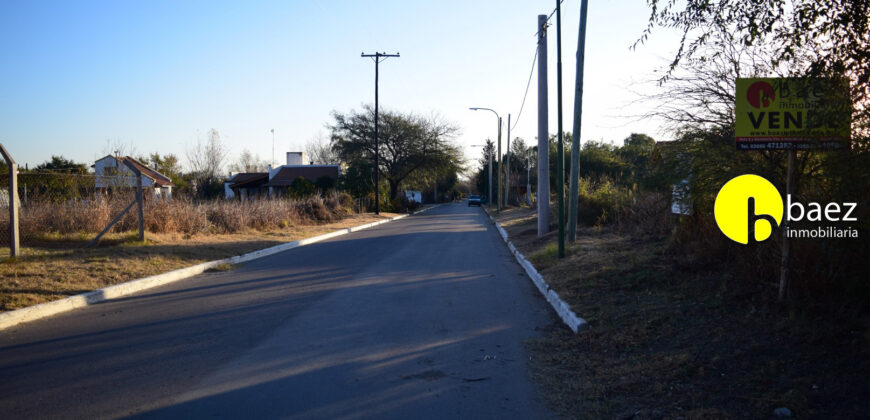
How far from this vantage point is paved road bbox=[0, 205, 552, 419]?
478cm

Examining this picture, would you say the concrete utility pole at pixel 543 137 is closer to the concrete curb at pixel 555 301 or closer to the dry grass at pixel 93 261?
the concrete curb at pixel 555 301

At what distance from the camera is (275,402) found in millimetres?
4789

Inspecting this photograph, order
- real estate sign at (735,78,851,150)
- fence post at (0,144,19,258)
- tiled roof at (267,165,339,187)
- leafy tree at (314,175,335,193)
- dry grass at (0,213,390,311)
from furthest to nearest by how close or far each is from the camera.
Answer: tiled roof at (267,165,339,187) → leafy tree at (314,175,335,193) → fence post at (0,144,19,258) → dry grass at (0,213,390,311) → real estate sign at (735,78,851,150)

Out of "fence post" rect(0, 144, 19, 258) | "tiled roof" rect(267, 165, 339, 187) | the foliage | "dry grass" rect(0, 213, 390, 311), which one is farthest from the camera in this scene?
"tiled roof" rect(267, 165, 339, 187)

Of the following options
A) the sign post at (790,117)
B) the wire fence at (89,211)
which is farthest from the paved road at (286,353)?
the wire fence at (89,211)

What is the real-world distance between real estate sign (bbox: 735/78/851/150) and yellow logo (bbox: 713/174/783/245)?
838mm

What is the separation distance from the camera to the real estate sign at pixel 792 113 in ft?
18.4

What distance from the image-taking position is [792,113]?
611cm

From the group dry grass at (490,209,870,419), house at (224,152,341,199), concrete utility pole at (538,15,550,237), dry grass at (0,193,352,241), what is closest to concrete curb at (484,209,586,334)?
dry grass at (490,209,870,419)

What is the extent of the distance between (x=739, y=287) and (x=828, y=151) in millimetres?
1760

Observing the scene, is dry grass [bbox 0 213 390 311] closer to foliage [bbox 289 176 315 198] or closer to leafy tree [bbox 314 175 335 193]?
foliage [bbox 289 176 315 198]

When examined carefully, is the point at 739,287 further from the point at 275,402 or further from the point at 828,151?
the point at 275,402

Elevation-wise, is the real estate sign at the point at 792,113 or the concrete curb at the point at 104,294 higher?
the real estate sign at the point at 792,113

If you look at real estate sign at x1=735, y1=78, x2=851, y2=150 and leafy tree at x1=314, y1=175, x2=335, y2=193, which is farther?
leafy tree at x1=314, y1=175, x2=335, y2=193
